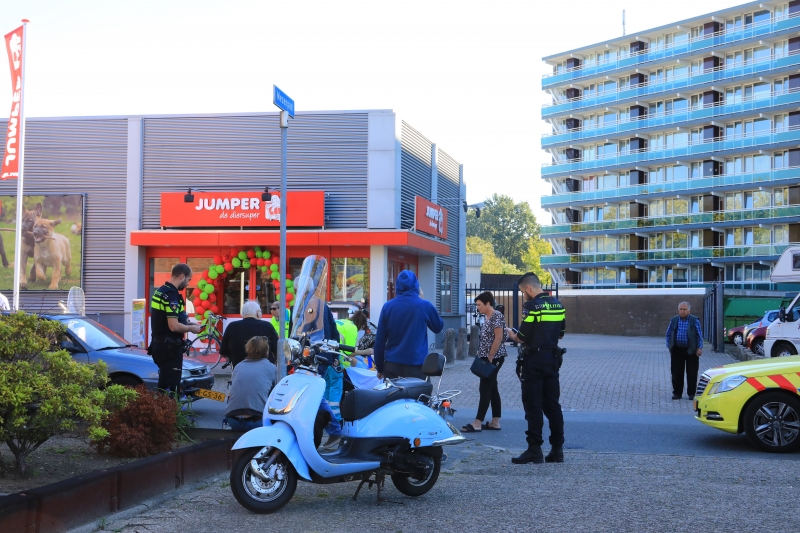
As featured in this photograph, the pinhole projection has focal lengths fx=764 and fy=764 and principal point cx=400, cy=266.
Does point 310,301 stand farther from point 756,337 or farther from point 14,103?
point 756,337

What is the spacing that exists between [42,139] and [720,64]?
53.0m

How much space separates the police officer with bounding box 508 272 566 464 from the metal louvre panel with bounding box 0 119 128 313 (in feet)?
52.5

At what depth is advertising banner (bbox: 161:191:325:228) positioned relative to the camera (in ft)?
67.3

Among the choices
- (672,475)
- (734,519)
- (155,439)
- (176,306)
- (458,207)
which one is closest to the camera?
(734,519)

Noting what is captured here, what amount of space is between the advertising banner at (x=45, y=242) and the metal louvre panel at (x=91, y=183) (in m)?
0.19

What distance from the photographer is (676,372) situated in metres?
13.4

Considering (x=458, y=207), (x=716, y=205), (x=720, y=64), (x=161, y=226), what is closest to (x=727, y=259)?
(x=716, y=205)

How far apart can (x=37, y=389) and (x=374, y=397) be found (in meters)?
2.50

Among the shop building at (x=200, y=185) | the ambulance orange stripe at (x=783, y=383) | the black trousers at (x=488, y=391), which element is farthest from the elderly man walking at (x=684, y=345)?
the shop building at (x=200, y=185)

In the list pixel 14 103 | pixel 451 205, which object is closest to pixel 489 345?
pixel 14 103

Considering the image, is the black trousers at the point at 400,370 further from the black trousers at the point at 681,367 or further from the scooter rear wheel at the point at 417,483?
the black trousers at the point at 681,367

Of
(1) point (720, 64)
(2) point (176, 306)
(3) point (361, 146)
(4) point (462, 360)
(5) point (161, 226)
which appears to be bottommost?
(4) point (462, 360)

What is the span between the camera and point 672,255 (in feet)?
201

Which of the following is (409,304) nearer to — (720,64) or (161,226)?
(161,226)
